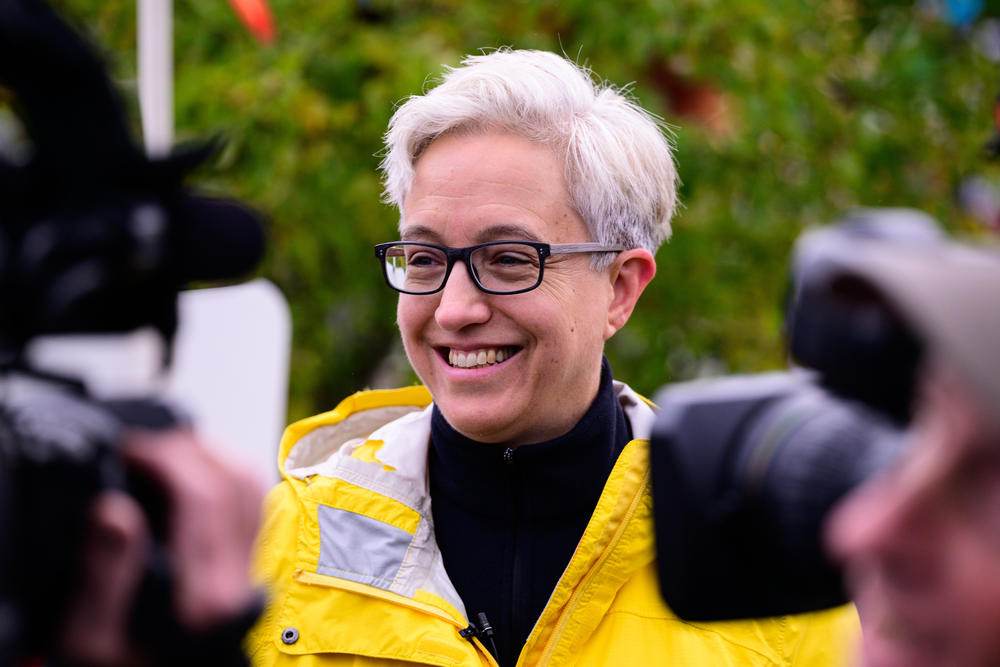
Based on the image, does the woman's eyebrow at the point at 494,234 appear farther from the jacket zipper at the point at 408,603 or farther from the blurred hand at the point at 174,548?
the blurred hand at the point at 174,548

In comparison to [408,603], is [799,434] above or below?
above

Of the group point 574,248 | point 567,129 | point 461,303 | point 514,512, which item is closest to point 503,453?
point 514,512

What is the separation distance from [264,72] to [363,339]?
48.3 inches

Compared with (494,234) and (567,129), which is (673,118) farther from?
(494,234)

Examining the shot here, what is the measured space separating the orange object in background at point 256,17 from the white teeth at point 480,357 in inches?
77.6

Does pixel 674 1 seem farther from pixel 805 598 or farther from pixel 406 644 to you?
pixel 805 598

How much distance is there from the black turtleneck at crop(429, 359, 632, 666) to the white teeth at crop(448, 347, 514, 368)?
13 centimetres

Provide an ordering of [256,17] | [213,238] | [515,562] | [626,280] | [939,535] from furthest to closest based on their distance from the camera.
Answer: [256,17], [626,280], [515,562], [213,238], [939,535]

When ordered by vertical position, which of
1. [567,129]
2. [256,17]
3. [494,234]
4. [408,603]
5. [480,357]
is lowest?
[408,603]

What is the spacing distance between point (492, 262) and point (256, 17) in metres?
1.96

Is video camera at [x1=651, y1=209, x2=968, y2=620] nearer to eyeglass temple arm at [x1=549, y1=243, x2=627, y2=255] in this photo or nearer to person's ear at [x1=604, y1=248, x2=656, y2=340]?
eyeglass temple arm at [x1=549, y1=243, x2=627, y2=255]

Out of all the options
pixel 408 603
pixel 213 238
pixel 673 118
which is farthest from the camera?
pixel 673 118

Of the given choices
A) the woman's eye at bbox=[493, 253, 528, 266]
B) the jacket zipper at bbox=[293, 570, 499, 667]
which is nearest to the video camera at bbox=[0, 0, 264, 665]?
the jacket zipper at bbox=[293, 570, 499, 667]

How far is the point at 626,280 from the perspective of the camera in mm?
1965
